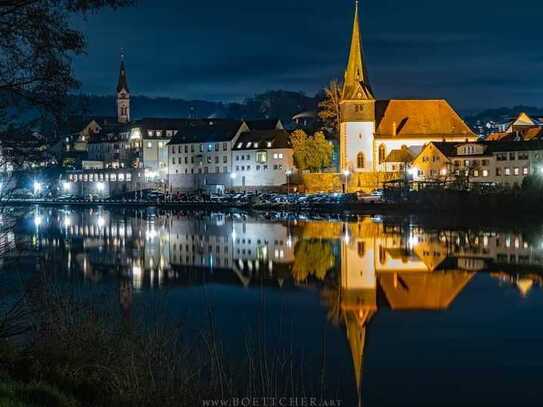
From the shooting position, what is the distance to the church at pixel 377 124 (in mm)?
75312

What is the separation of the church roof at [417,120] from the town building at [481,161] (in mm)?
6625

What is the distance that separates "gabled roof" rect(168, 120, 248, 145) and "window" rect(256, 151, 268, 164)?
6368 mm

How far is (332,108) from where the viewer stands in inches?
3268

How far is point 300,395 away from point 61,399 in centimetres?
413

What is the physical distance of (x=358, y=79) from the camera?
7650cm

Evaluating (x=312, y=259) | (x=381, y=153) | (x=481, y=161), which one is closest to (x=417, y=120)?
(x=381, y=153)

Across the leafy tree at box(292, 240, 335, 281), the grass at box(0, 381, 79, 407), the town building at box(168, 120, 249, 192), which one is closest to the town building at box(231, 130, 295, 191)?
the town building at box(168, 120, 249, 192)

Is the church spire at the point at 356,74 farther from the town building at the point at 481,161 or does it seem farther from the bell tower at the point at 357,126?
the town building at the point at 481,161

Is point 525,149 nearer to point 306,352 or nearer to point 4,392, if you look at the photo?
point 306,352

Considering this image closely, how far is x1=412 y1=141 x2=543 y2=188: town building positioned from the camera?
2611 inches

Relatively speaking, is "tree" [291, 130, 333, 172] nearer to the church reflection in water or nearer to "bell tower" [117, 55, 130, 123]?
the church reflection in water

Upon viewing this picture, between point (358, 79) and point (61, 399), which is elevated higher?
point (358, 79)

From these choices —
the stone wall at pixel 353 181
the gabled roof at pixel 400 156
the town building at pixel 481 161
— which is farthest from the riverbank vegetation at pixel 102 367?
the gabled roof at pixel 400 156

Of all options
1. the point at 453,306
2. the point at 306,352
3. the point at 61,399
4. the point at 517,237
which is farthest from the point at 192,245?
the point at 61,399
